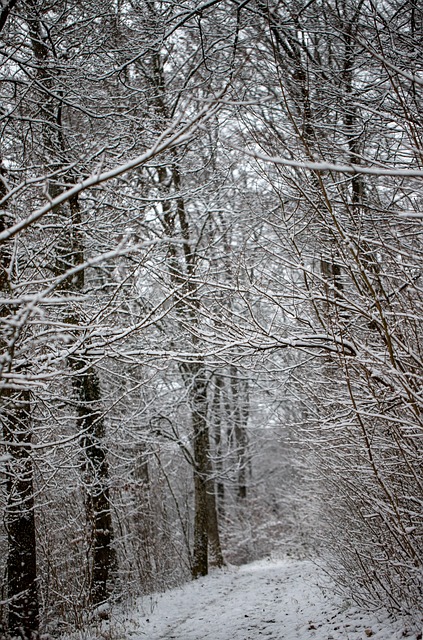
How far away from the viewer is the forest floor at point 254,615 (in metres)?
4.71

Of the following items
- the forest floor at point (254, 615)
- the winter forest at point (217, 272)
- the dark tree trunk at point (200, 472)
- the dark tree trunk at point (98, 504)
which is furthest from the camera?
the dark tree trunk at point (200, 472)

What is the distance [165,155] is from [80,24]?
6.41ft

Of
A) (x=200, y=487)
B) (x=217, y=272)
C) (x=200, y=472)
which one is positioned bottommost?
(x=200, y=487)

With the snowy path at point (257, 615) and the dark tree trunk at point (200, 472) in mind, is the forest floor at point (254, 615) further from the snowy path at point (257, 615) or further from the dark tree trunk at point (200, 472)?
the dark tree trunk at point (200, 472)

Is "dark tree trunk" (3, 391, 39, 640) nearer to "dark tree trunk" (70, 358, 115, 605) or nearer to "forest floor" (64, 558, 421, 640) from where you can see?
"forest floor" (64, 558, 421, 640)

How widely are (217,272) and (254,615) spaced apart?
184 inches

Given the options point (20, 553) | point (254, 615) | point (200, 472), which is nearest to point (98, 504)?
point (20, 553)

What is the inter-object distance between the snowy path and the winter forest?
0.33m

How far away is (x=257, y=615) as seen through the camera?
242 inches

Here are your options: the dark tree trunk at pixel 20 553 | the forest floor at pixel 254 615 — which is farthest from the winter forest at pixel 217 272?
the forest floor at pixel 254 615

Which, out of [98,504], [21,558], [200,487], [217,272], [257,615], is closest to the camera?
[217,272]

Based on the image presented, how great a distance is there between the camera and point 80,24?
5.80 metres

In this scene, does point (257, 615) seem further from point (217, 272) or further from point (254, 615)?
point (217, 272)

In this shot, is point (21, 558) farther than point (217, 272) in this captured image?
Yes
